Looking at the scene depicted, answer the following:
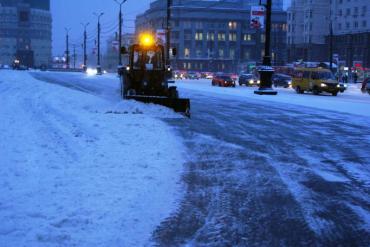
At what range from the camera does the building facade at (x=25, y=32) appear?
157 m

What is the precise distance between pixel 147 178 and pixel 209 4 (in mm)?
144318

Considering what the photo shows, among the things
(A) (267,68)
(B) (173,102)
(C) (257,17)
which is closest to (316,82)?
(A) (267,68)

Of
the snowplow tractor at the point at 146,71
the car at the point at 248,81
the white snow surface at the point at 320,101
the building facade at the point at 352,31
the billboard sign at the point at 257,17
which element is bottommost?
the white snow surface at the point at 320,101

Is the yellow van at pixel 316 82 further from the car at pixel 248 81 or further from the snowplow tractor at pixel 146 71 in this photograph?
the snowplow tractor at pixel 146 71

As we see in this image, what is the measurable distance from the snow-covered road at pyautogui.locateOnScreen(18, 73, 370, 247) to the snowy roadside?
38cm

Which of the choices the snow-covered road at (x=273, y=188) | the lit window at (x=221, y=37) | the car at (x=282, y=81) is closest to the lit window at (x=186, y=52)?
the lit window at (x=221, y=37)

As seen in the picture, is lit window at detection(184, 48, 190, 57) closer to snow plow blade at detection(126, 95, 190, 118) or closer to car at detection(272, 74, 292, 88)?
car at detection(272, 74, 292, 88)

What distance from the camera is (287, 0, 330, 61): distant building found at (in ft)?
397

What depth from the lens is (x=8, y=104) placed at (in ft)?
67.4

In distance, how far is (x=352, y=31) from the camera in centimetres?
11019

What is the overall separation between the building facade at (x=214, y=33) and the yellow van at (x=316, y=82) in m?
104

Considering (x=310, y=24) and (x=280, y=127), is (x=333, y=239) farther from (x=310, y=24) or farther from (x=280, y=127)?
(x=310, y=24)

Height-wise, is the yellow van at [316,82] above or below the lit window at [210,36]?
below

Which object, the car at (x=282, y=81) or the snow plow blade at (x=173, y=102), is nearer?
the snow plow blade at (x=173, y=102)
